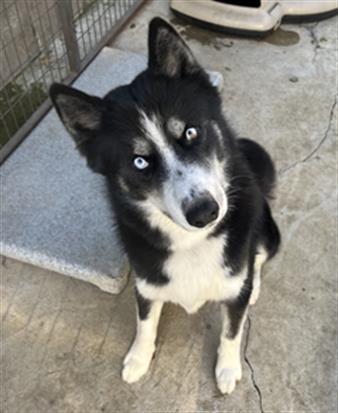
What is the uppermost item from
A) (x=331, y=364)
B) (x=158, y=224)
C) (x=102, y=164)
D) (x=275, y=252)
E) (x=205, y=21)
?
(x=102, y=164)

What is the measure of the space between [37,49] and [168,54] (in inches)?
77.1

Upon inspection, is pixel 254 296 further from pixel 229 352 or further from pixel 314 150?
pixel 314 150

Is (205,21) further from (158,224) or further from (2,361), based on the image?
(2,361)

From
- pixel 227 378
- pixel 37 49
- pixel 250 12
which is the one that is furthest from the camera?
pixel 250 12

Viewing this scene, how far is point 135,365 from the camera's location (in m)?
2.43

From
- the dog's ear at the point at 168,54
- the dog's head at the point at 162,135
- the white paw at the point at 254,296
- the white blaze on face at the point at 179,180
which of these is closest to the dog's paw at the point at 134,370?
the white paw at the point at 254,296

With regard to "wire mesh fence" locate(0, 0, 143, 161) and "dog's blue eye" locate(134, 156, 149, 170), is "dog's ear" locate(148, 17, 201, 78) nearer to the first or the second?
"dog's blue eye" locate(134, 156, 149, 170)

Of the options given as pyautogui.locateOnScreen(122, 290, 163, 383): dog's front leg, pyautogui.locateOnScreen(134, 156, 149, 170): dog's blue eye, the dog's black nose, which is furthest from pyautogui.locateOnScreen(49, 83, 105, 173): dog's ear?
pyautogui.locateOnScreen(122, 290, 163, 383): dog's front leg

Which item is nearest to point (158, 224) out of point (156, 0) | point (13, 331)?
point (13, 331)

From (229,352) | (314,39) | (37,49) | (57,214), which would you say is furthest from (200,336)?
(314,39)

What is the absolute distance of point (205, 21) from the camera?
13.2 feet

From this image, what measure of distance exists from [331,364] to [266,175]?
0.92m

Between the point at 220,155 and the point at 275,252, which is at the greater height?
the point at 220,155

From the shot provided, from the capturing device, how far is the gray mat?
2697 millimetres
